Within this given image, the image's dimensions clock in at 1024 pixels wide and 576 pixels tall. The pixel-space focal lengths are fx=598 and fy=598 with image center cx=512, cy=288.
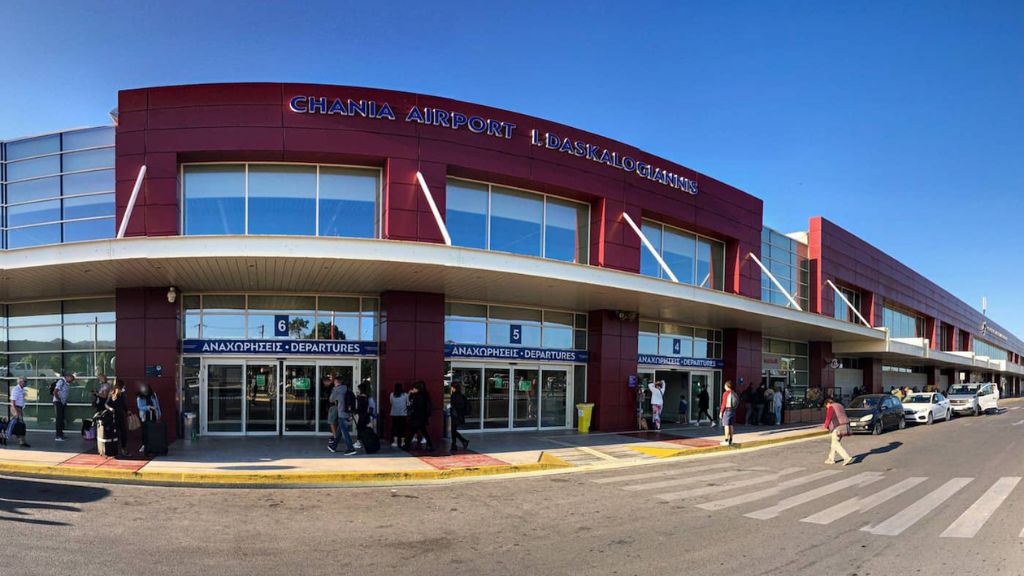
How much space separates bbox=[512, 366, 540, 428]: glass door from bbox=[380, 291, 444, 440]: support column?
3.23 metres

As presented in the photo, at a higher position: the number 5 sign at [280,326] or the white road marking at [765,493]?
the number 5 sign at [280,326]

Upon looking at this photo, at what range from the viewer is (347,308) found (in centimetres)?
1678

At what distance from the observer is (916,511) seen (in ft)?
29.1

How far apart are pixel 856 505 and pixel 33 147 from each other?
2142 cm

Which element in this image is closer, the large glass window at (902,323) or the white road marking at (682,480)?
the white road marking at (682,480)

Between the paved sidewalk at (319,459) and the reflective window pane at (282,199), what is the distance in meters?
5.54

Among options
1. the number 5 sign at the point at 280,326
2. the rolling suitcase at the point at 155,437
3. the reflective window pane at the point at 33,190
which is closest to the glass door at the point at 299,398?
the number 5 sign at the point at 280,326

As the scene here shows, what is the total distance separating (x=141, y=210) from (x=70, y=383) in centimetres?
549

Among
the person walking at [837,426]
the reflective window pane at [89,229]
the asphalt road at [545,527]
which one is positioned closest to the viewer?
the asphalt road at [545,527]

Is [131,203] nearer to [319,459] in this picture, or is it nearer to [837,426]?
[319,459]

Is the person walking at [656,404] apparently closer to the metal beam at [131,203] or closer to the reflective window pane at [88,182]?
the metal beam at [131,203]

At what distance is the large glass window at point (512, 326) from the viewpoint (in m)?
17.8

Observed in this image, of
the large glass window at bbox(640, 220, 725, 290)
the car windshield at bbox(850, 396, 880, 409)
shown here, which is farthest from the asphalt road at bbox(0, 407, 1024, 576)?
the large glass window at bbox(640, 220, 725, 290)

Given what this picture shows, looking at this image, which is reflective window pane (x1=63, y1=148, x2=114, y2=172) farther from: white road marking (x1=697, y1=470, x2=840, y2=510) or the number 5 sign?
white road marking (x1=697, y1=470, x2=840, y2=510)
